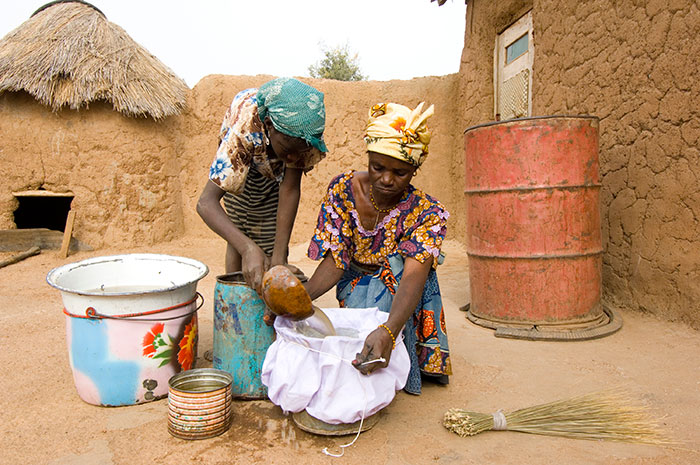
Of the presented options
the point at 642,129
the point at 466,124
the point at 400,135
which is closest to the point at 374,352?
the point at 400,135

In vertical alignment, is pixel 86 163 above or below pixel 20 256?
above

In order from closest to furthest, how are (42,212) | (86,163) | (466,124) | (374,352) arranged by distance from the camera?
(374,352)
(86,163)
(466,124)
(42,212)

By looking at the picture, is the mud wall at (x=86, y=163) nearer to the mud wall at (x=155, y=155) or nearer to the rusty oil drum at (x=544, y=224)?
the mud wall at (x=155, y=155)

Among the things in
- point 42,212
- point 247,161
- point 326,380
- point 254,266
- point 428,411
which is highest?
point 247,161

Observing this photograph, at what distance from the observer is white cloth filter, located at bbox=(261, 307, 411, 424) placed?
→ 1814 mm

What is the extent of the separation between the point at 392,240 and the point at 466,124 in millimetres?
4766

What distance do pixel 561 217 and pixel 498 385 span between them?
130 centimetres

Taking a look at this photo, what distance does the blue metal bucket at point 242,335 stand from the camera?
221cm

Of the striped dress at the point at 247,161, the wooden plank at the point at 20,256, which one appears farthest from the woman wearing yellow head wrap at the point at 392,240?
the wooden plank at the point at 20,256

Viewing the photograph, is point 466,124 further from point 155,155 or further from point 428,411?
point 428,411

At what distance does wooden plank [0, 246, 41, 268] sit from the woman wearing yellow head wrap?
15.4 feet

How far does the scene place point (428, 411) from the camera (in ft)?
7.14

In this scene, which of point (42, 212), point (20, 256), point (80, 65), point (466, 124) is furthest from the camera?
point (42, 212)

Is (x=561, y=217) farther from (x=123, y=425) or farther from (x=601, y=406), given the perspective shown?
(x=123, y=425)
